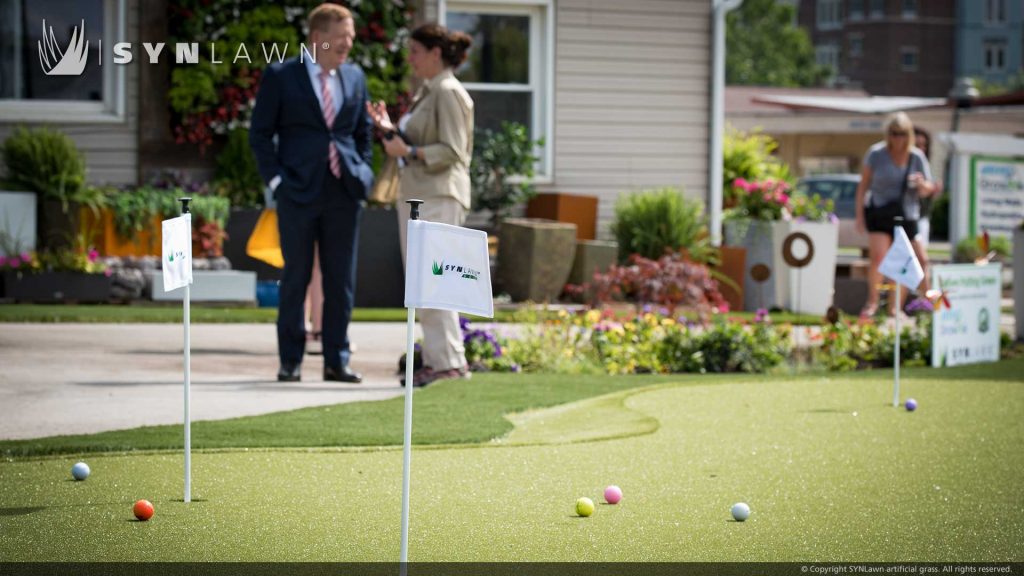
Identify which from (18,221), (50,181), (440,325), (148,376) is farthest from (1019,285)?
(18,221)

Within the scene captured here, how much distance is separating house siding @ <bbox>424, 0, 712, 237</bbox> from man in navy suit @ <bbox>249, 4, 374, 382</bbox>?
7.20 m

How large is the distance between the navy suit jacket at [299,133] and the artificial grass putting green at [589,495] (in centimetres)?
193

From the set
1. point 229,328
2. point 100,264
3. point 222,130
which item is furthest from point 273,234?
point 222,130

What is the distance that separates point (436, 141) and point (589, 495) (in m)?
3.66

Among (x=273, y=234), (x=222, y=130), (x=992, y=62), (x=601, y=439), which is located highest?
(x=992, y=62)

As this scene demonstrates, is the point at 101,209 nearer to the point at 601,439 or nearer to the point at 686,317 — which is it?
the point at 686,317

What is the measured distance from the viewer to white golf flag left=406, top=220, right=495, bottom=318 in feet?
14.9

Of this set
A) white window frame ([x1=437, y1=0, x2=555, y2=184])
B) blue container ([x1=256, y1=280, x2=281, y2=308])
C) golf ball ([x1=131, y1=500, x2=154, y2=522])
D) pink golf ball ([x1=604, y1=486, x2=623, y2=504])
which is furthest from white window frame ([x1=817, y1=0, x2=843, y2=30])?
golf ball ([x1=131, y1=500, x2=154, y2=522])

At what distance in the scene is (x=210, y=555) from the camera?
4.73 meters

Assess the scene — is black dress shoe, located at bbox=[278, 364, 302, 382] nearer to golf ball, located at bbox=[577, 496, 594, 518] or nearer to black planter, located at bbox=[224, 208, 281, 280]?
golf ball, located at bbox=[577, 496, 594, 518]

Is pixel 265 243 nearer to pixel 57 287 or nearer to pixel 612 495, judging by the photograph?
pixel 57 287

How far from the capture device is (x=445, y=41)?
9016 mm

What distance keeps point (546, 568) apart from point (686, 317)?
7216 millimetres

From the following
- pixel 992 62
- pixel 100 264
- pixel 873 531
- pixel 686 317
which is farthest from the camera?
pixel 992 62
